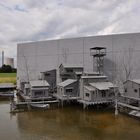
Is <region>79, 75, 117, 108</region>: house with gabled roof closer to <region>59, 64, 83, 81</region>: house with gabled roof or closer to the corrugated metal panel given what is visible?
the corrugated metal panel

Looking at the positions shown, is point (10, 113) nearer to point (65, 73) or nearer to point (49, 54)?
point (65, 73)

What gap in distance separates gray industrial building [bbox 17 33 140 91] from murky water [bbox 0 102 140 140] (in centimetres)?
924

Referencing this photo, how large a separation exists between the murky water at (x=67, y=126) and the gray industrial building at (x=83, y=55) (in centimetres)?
924

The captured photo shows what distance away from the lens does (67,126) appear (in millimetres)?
18531

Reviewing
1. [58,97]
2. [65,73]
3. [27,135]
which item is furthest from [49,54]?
[27,135]

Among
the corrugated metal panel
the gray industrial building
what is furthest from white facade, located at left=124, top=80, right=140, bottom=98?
the gray industrial building

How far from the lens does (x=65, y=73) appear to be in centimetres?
3102

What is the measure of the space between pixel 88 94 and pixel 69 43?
42.0ft

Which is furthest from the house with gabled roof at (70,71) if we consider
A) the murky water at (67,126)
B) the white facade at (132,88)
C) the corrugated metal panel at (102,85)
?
the white facade at (132,88)

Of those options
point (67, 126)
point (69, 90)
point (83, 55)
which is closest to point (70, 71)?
point (69, 90)

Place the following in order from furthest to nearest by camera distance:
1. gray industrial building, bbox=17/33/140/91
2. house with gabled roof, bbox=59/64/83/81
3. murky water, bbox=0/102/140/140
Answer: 1. house with gabled roof, bbox=59/64/83/81
2. gray industrial building, bbox=17/33/140/91
3. murky water, bbox=0/102/140/140

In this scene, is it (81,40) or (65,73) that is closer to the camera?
(65,73)

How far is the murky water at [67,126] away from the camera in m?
15.8

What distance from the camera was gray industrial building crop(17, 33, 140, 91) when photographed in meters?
30.0
